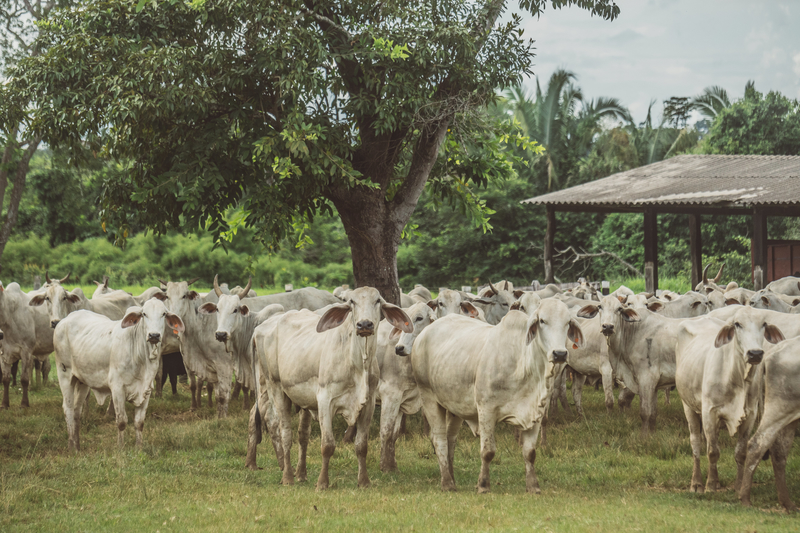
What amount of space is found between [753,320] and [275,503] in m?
4.25

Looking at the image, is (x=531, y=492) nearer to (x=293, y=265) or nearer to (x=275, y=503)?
(x=275, y=503)

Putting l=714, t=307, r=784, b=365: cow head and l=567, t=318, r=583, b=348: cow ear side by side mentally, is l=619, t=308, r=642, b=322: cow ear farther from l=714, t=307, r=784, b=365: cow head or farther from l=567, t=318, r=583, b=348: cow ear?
l=567, t=318, r=583, b=348: cow ear

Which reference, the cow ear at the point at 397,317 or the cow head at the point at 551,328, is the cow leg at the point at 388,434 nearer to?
the cow ear at the point at 397,317

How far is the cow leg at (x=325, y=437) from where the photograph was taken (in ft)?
23.6

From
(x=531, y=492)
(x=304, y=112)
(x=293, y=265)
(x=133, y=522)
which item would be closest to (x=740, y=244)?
(x=293, y=265)

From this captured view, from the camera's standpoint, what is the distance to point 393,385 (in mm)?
8211

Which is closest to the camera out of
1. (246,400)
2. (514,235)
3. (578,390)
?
(578,390)

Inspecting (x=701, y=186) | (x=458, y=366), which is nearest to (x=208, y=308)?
(x=458, y=366)

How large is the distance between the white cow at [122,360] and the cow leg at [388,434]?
273 centimetres

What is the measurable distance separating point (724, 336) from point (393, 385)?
3176 millimetres

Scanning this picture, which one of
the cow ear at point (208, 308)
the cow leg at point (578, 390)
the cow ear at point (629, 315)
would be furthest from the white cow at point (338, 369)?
the cow leg at point (578, 390)

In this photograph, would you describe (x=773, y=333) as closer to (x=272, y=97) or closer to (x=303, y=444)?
(x=303, y=444)

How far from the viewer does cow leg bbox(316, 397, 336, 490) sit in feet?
23.6

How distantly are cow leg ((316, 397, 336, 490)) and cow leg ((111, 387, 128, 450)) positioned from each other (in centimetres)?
286
